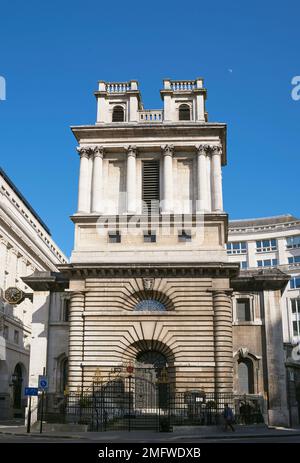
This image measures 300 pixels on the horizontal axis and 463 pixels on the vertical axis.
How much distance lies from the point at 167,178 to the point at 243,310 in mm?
11498

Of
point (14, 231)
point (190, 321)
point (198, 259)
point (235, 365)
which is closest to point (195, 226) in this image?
point (198, 259)

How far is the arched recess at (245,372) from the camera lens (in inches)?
1700

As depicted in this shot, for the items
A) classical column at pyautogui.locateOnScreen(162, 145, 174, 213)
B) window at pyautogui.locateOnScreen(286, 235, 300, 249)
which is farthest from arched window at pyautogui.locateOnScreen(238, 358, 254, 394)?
window at pyautogui.locateOnScreen(286, 235, 300, 249)

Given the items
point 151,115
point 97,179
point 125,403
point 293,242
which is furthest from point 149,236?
point 293,242

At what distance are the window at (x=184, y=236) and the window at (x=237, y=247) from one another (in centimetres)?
4861

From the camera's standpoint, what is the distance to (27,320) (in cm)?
7162

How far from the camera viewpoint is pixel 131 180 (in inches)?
1800

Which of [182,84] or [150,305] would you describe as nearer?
[150,305]

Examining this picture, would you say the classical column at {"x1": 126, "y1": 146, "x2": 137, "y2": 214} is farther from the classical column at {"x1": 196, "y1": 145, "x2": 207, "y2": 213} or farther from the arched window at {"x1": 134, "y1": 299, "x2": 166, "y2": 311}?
the arched window at {"x1": 134, "y1": 299, "x2": 166, "y2": 311}

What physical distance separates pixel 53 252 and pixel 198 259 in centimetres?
4787

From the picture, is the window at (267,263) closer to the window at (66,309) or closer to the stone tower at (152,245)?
the stone tower at (152,245)

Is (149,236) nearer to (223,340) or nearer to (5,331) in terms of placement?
(223,340)

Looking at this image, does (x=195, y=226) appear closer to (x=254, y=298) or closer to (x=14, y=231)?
(x=254, y=298)

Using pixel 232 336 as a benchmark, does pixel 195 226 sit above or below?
above
